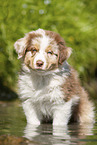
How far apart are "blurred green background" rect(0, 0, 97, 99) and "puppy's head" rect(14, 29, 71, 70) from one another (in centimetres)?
450

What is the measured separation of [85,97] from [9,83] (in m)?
5.66

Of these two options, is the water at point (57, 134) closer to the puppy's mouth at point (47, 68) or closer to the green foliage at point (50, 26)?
the puppy's mouth at point (47, 68)

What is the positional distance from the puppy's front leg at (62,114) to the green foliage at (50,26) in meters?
5.11

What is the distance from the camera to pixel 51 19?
38.4ft

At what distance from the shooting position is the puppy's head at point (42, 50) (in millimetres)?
5141

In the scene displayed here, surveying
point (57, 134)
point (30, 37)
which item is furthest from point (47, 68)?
point (57, 134)

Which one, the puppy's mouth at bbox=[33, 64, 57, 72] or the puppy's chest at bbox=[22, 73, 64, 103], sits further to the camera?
the puppy's chest at bbox=[22, 73, 64, 103]

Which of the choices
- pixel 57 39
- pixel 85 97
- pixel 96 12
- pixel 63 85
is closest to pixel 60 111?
pixel 63 85

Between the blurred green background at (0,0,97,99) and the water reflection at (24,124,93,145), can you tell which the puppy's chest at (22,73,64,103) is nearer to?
the water reflection at (24,124,93,145)

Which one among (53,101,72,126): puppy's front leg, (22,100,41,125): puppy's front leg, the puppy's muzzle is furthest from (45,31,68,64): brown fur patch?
(22,100,41,125): puppy's front leg

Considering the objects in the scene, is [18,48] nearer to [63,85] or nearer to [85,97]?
[63,85]

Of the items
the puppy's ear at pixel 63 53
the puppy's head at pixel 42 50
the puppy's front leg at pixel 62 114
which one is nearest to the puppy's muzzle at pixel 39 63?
the puppy's head at pixel 42 50

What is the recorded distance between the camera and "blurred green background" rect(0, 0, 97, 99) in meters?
10.9

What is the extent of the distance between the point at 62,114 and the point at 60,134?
0.96m
